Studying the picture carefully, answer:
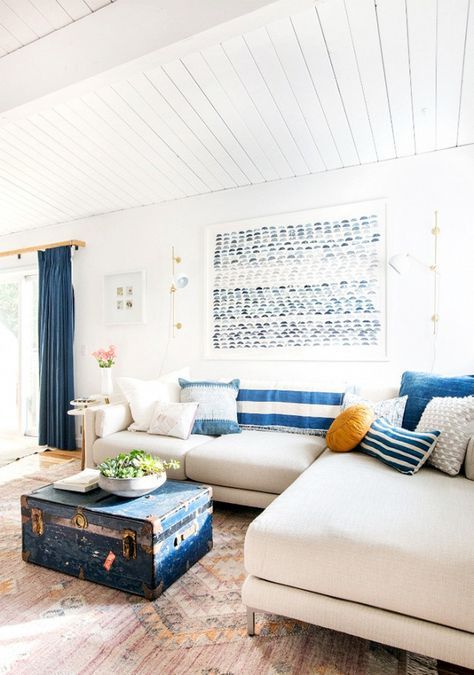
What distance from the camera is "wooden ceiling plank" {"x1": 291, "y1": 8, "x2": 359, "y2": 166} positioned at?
206 centimetres

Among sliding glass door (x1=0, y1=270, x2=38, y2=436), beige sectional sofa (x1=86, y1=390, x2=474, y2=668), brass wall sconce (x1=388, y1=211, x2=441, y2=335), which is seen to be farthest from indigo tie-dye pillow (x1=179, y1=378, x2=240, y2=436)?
sliding glass door (x1=0, y1=270, x2=38, y2=436)

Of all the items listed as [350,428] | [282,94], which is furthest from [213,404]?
[282,94]

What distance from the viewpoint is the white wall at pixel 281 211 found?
9.52 feet

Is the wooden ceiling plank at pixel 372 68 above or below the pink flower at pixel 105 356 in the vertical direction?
above

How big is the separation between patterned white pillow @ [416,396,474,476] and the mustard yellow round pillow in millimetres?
276

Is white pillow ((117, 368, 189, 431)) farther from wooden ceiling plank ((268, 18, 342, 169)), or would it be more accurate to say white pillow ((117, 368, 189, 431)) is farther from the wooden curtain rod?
wooden ceiling plank ((268, 18, 342, 169))

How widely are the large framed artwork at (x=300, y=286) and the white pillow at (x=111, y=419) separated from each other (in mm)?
923

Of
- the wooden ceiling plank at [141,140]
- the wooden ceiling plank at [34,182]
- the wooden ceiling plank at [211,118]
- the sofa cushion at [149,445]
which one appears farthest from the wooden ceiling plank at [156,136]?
the sofa cushion at [149,445]

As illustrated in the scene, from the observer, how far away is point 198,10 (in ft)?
6.11

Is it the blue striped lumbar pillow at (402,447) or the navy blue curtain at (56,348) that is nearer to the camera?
the blue striped lumbar pillow at (402,447)

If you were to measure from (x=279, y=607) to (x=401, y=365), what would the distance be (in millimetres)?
2069

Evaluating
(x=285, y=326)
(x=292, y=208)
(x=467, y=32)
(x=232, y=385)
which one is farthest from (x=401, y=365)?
(x=467, y=32)

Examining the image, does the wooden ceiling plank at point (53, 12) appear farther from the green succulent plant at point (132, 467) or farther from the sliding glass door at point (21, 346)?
the sliding glass door at point (21, 346)

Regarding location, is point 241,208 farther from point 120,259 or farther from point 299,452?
point 299,452
